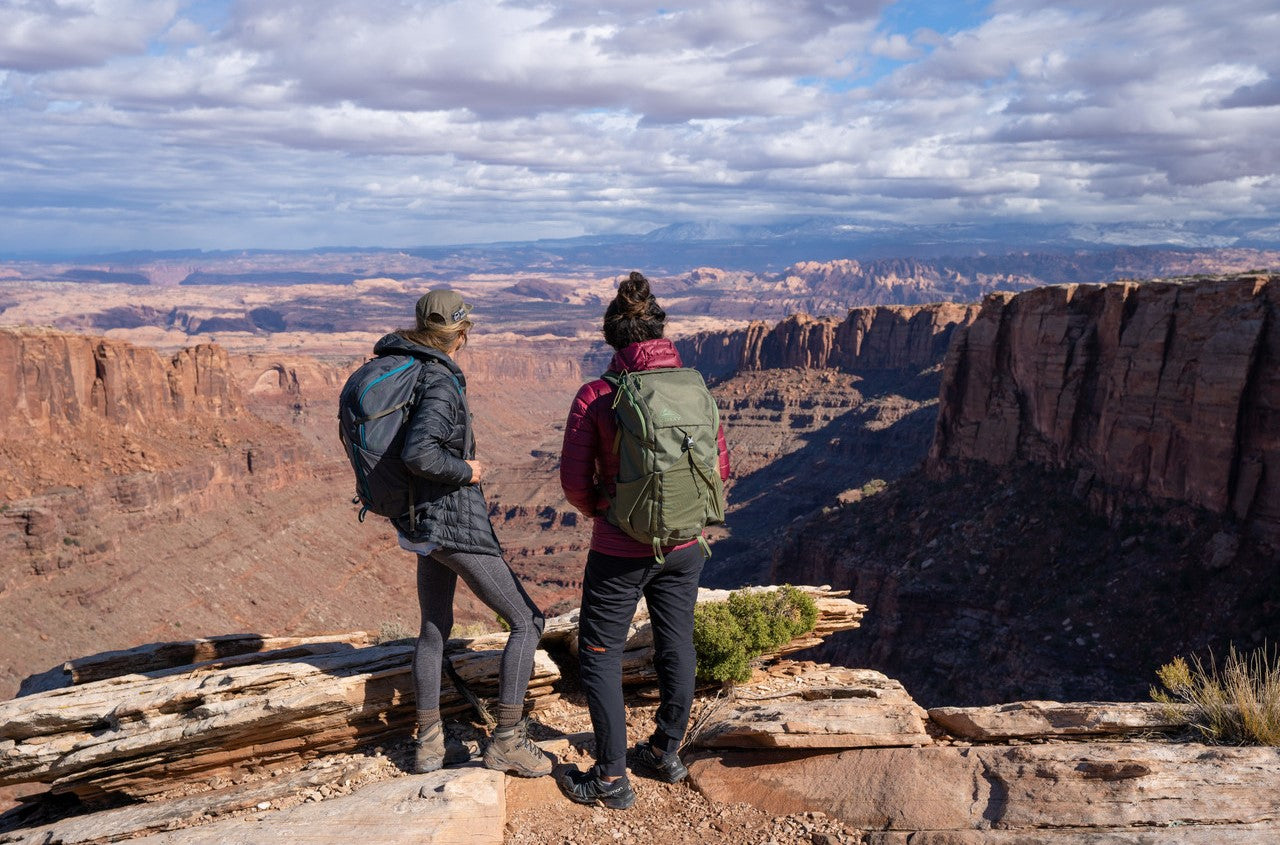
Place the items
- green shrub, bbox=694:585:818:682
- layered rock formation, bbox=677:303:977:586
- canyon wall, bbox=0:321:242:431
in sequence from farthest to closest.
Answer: layered rock formation, bbox=677:303:977:586, canyon wall, bbox=0:321:242:431, green shrub, bbox=694:585:818:682

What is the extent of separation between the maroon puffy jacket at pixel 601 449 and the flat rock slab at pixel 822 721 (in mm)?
2097

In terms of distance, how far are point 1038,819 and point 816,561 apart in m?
38.1

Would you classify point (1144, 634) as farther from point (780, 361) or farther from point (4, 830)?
point (780, 361)

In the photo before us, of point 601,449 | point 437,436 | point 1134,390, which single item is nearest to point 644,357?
point 601,449

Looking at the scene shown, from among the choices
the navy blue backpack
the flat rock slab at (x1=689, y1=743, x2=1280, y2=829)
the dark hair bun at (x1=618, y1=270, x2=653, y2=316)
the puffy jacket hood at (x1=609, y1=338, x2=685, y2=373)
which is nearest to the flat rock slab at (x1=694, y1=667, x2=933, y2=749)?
the flat rock slab at (x1=689, y1=743, x2=1280, y2=829)

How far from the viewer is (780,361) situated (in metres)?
104

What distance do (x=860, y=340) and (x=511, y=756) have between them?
91.2 m

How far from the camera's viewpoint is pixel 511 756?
698cm

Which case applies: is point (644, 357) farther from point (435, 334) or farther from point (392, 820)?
point (392, 820)

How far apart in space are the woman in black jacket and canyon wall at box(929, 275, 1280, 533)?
29643 mm

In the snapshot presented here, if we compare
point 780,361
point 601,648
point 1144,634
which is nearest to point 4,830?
point 601,648

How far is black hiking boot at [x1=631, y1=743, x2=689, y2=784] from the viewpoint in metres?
7.11

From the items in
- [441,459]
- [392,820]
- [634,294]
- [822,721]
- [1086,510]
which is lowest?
[1086,510]

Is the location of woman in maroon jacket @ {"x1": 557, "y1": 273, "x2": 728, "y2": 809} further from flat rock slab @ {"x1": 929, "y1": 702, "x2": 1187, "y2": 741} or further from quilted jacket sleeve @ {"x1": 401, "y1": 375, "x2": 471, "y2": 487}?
flat rock slab @ {"x1": 929, "y1": 702, "x2": 1187, "y2": 741}
